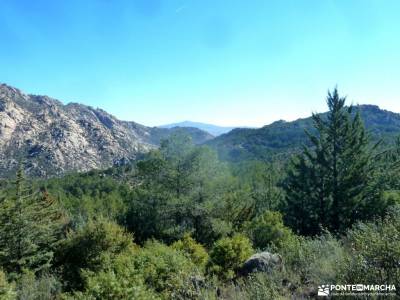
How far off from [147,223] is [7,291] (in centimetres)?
2178

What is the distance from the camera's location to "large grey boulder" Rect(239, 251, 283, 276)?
7.47 metres

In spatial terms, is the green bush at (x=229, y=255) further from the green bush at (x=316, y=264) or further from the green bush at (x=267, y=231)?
the green bush at (x=267, y=231)

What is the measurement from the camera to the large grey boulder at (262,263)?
7.47m

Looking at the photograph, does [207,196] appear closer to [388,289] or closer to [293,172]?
[293,172]

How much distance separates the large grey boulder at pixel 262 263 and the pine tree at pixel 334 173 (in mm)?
18669

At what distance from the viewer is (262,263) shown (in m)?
8.15

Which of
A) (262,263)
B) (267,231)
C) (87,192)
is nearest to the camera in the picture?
(262,263)

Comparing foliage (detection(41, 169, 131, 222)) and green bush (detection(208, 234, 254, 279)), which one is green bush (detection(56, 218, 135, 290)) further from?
foliage (detection(41, 169, 131, 222))

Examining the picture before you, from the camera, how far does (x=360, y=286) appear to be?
14.1ft

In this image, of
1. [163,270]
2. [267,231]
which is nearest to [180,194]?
[267,231]

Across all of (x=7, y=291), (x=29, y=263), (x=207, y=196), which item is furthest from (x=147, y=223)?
(x=7, y=291)

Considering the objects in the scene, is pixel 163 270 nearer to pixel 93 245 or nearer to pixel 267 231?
pixel 93 245

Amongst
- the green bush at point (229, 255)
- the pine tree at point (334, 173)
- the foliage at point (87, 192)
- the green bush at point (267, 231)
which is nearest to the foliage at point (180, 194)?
the green bush at point (267, 231)

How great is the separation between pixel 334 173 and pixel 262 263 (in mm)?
19854
